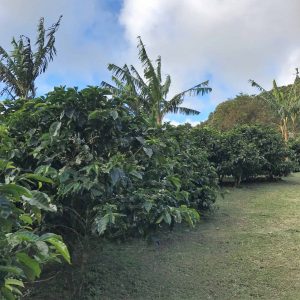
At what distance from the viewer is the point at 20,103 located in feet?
12.5

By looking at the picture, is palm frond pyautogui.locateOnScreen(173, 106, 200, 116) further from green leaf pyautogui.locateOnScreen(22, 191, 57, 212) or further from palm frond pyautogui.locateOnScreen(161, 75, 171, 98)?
green leaf pyautogui.locateOnScreen(22, 191, 57, 212)

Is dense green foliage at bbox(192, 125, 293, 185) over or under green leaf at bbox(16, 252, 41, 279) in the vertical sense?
over

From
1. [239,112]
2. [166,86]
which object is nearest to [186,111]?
[166,86]

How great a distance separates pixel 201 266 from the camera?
492 centimetres

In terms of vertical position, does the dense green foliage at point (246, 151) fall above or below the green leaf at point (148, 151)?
above

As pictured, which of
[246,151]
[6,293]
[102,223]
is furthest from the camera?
[246,151]

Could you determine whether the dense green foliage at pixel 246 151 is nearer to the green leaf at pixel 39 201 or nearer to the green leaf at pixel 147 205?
the green leaf at pixel 147 205

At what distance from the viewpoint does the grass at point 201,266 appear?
415 cm

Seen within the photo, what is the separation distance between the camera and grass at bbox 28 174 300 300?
4148 millimetres

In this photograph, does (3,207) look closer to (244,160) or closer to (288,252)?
(288,252)

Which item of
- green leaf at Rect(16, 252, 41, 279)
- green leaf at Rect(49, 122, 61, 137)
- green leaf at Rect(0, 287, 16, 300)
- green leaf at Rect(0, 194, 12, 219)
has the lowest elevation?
green leaf at Rect(0, 287, 16, 300)

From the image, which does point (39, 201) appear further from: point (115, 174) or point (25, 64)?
point (25, 64)

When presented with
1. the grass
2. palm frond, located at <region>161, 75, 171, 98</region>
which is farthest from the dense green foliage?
palm frond, located at <region>161, 75, 171, 98</region>

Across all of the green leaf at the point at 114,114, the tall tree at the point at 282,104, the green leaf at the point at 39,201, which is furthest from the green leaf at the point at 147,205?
the tall tree at the point at 282,104
